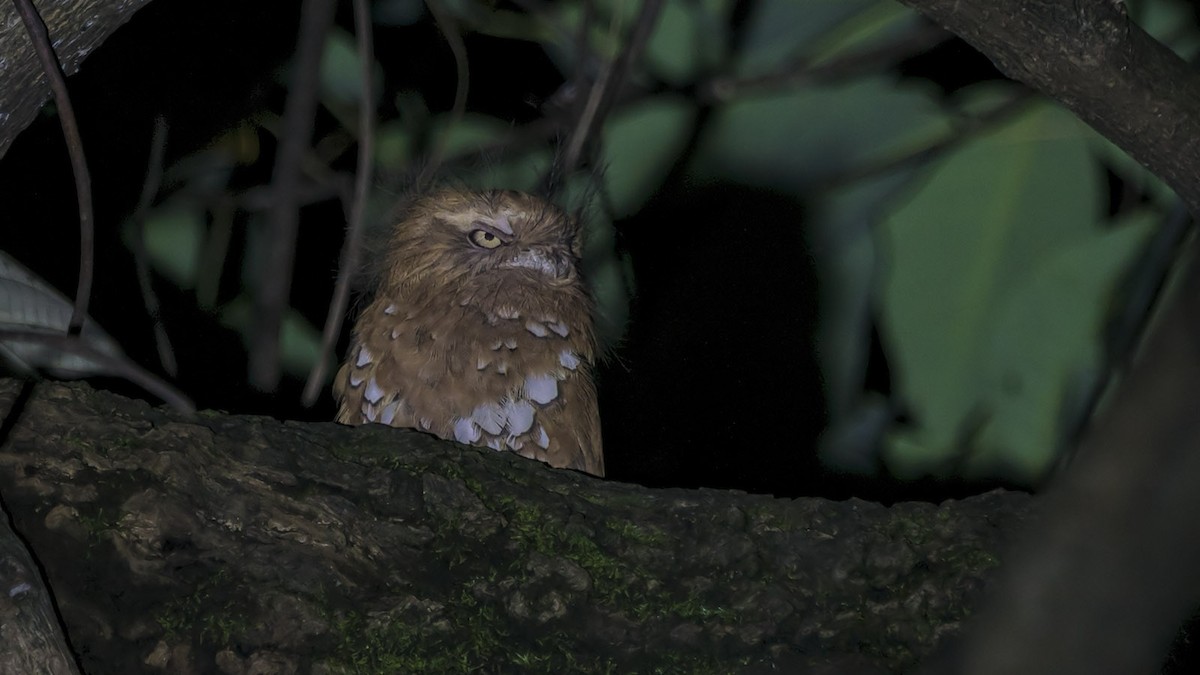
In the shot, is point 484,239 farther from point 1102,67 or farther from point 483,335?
point 1102,67

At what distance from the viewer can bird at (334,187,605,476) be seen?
5.78 feet

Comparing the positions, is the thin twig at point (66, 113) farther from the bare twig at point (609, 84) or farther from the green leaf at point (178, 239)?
the green leaf at point (178, 239)

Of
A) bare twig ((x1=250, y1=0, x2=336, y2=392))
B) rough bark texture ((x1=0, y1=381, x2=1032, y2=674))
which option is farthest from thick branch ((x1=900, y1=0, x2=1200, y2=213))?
bare twig ((x1=250, y1=0, x2=336, y2=392))

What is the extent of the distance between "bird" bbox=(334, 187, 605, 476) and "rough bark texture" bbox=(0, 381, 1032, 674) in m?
0.46

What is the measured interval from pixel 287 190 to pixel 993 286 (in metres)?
1.17

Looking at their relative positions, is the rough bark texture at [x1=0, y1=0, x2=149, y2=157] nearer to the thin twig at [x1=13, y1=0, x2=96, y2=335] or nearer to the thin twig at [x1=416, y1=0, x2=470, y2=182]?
the thin twig at [x1=13, y1=0, x2=96, y2=335]

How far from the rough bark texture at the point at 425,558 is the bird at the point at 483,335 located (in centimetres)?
46

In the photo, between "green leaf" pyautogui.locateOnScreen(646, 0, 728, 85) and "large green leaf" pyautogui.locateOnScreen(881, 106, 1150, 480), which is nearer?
"large green leaf" pyautogui.locateOnScreen(881, 106, 1150, 480)

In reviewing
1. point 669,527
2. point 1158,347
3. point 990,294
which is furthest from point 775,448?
point 1158,347

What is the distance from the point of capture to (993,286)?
86.1 inches

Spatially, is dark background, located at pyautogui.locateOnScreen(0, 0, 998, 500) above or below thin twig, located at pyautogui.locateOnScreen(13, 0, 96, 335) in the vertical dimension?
below

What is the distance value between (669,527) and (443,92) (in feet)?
5.16

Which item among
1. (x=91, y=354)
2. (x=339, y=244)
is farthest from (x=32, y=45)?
(x=339, y=244)

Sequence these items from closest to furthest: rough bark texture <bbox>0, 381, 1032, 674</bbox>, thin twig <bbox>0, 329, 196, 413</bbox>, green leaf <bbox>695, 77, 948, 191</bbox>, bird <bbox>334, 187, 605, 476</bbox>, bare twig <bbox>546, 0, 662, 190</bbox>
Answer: rough bark texture <bbox>0, 381, 1032, 674</bbox>, thin twig <bbox>0, 329, 196, 413</bbox>, bird <bbox>334, 187, 605, 476</bbox>, bare twig <bbox>546, 0, 662, 190</bbox>, green leaf <bbox>695, 77, 948, 191</bbox>
